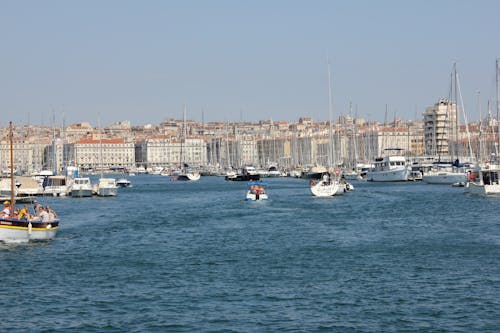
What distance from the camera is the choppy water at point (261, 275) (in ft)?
63.9

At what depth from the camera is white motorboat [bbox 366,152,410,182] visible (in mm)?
90500

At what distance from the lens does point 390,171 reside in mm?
91062

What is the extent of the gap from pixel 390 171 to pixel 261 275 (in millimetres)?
67283

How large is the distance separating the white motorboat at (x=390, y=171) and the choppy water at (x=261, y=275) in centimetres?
4586

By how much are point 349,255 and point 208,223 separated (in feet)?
47.7

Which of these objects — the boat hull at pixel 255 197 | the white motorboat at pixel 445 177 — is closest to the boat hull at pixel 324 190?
the boat hull at pixel 255 197

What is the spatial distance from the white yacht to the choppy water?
45857mm

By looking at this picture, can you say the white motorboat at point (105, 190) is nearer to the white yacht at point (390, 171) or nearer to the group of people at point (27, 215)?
the white yacht at point (390, 171)

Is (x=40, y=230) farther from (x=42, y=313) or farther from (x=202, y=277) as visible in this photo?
(x=42, y=313)

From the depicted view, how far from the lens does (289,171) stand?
135125mm

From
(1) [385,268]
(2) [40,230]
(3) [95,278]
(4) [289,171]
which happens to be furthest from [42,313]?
(4) [289,171]

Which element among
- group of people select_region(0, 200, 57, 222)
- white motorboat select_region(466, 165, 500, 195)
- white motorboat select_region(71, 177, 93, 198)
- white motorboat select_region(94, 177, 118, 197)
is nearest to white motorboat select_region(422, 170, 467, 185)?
white motorboat select_region(466, 165, 500, 195)

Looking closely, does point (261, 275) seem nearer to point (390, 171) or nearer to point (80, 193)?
point (80, 193)

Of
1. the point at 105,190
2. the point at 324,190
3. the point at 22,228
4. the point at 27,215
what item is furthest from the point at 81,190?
the point at 22,228
